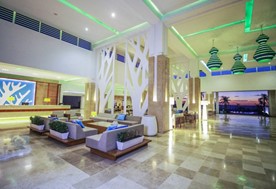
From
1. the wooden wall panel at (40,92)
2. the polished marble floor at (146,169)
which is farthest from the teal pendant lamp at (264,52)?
the wooden wall panel at (40,92)

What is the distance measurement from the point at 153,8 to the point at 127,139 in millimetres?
5617

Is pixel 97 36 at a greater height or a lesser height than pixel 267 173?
greater

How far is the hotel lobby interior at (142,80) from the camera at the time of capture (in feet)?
9.30

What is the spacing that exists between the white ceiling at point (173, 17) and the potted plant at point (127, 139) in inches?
196


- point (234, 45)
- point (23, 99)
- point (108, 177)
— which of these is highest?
point (234, 45)

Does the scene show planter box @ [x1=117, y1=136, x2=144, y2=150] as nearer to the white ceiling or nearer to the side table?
the side table

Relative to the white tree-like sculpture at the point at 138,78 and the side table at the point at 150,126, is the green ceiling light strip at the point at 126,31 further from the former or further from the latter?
the side table at the point at 150,126

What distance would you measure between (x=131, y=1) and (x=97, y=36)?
15.5ft

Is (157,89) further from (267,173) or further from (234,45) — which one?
(234,45)

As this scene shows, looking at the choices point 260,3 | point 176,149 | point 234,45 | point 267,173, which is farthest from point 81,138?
point 234,45

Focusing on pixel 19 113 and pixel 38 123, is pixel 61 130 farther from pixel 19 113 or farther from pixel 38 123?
pixel 19 113

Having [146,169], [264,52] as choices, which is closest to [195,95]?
[264,52]

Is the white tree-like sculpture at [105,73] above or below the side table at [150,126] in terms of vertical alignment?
above

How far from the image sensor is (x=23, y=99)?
12148 mm
